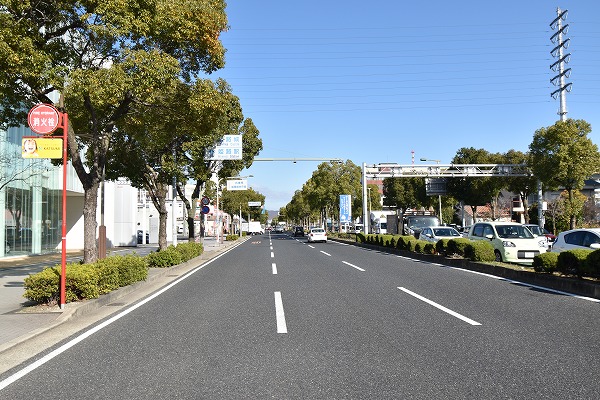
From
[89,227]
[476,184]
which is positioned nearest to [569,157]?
[476,184]

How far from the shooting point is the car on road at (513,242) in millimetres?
15492

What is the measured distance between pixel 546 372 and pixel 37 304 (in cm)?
849

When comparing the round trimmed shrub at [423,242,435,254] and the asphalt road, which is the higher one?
the round trimmed shrub at [423,242,435,254]

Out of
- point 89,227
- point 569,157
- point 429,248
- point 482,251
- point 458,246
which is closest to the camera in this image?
point 89,227

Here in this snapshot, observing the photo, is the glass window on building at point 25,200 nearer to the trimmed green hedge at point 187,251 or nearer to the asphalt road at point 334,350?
the trimmed green hedge at point 187,251

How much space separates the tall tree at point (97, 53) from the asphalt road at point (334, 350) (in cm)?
459

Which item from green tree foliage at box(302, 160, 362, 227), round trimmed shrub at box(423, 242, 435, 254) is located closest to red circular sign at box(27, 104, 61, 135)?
round trimmed shrub at box(423, 242, 435, 254)

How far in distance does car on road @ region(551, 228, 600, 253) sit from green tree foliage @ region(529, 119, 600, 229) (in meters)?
17.8

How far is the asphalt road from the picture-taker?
436 cm

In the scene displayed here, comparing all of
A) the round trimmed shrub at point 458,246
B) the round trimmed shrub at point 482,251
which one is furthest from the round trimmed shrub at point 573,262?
the round trimmed shrub at point 458,246

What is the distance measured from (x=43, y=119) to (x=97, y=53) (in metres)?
3.60

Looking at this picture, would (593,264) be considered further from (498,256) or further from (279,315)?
(279,315)

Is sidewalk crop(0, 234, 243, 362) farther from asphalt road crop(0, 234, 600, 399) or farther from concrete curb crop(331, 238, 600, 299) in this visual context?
concrete curb crop(331, 238, 600, 299)

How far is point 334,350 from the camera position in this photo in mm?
5660
